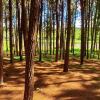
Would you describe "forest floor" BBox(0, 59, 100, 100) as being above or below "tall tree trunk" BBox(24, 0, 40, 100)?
below

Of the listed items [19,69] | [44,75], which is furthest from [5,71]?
[44,75]

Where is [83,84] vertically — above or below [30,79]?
below

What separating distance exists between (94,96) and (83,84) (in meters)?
1.68

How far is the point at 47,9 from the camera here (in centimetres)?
3344

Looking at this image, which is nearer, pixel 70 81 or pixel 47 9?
pixel 70 81

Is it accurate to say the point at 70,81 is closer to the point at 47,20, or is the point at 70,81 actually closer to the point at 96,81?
the point at 96,81

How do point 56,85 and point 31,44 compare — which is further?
point 56,85

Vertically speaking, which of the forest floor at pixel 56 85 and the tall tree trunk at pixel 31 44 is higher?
the tall tree trunk at pixel 31 44

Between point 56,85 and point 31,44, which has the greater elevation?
point 31,44

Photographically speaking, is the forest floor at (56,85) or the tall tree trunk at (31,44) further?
the forest floor at (56,85)

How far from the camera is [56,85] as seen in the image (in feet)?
46.4

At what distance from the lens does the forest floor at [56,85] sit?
12773 millimetres

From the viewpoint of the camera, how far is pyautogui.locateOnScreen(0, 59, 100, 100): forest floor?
12773mm

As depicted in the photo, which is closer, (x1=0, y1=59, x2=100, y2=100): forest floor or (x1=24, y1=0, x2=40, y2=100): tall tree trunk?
(x1=24, y1=0, x2=40, y2=100): tall tree trunk
